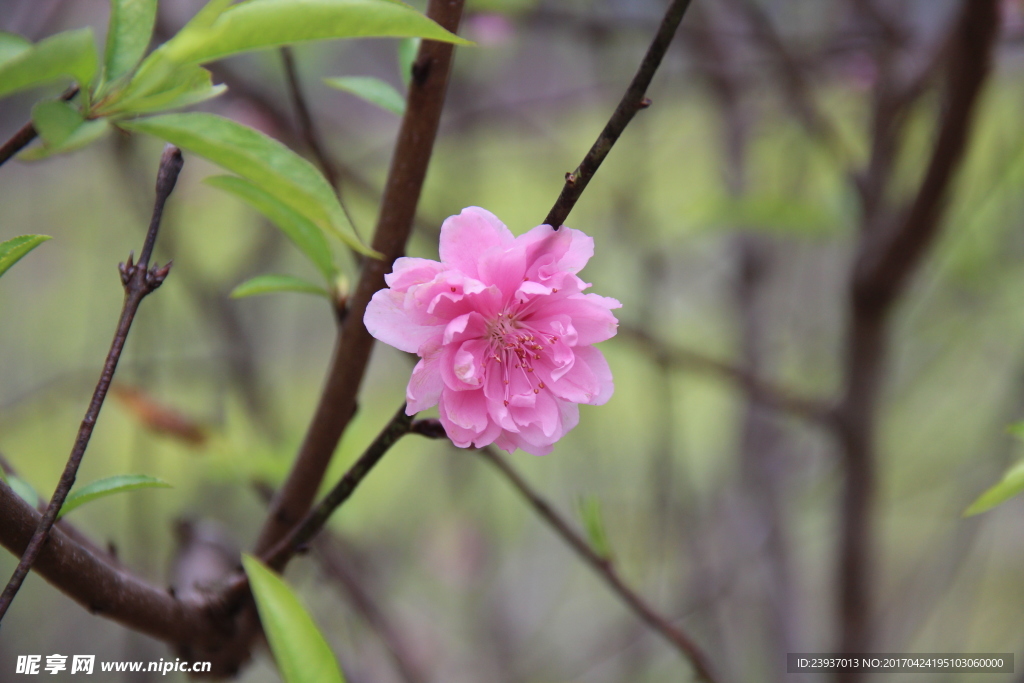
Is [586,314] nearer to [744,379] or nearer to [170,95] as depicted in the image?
[170,95]

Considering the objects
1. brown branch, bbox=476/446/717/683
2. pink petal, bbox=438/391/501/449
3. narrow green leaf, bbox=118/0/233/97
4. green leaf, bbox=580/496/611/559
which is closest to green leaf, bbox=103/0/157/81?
narrow green leaf, bbox=118/0/233/97

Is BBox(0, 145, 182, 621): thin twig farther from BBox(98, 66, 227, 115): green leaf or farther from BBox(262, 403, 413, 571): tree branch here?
BBox(262, 403, 413, 571): tree branch

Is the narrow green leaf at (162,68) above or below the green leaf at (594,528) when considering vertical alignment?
above

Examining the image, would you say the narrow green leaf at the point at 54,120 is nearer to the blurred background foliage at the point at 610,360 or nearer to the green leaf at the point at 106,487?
the green leaf at the point at 106,487

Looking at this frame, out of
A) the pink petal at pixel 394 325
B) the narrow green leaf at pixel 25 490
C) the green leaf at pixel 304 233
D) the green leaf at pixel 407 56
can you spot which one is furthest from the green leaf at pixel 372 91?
the narrow green leaf at pixel 25 490

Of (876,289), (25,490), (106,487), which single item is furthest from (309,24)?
(876,289)

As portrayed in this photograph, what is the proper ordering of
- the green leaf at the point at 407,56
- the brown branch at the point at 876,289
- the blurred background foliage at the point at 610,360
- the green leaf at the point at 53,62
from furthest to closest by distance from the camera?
the blurred background foliage at the point at 610,360 < the brown branch at the point at 876,289 < the green leaf at the point at 407,56 < the green leaf at the point at 53,62
